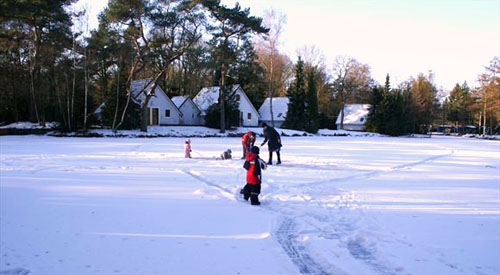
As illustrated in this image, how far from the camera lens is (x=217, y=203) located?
7336 millimetres

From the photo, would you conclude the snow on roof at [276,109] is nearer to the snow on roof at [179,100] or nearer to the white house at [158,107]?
the snow on roof at [179,100]

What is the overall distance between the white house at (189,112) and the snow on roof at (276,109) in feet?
43.1

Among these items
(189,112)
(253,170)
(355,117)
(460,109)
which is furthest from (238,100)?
(460,109)

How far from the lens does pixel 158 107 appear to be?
44.5 meters

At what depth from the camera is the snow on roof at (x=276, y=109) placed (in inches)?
2336

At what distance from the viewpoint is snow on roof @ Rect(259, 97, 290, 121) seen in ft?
195

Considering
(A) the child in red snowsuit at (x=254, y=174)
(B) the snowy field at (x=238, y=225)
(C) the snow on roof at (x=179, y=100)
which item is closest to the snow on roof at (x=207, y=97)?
(C) the snow on roof at (x=179, y=100)

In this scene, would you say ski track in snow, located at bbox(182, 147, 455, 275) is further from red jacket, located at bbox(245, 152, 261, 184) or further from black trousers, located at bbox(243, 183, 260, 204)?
red jacket, located at bbox(245, 152, 261, 184)

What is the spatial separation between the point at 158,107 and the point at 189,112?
19.4ft

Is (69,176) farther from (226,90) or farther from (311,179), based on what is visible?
(226,90)

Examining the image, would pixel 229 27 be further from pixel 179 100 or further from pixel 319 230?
pixel 319 230

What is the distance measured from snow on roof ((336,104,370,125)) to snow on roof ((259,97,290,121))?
1188 centimetres

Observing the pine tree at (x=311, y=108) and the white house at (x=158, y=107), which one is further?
the pine tree at (x=311, y=108)

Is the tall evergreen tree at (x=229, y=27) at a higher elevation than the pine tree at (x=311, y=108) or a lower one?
higher
